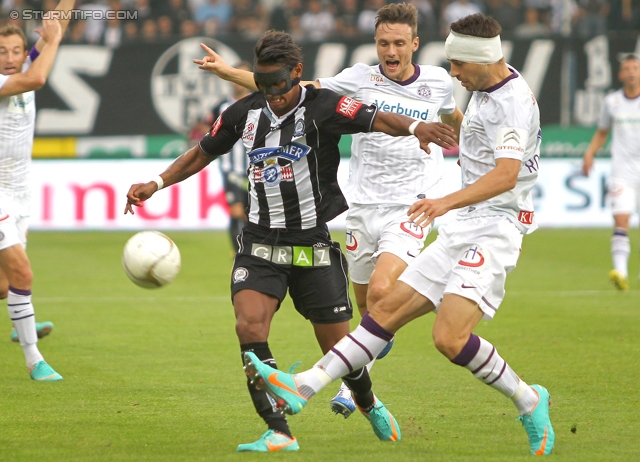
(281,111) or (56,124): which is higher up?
(281,111)

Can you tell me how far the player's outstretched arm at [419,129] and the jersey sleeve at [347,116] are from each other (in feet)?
0.16

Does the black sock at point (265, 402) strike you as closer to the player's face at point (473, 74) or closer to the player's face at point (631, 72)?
the player's face at point (473, 74)

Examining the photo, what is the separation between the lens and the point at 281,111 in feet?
18.3

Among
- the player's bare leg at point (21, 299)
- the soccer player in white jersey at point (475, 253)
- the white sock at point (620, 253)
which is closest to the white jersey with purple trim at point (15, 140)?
the player's bare leg at point (21, 299)

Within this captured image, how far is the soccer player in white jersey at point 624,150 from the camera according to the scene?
12.1 m

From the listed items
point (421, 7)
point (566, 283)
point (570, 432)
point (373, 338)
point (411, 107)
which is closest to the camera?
point (373, 338)

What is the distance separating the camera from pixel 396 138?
7148mm

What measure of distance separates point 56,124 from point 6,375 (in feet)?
41.1

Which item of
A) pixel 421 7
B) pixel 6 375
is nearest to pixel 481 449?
pixel 6 375

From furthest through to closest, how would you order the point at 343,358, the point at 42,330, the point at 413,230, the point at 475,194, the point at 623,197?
the point at 623,197 → the point at 42,330 → the point at 413,230 → the point at 343,358 → the point at 475,194

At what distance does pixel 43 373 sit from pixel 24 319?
45cm

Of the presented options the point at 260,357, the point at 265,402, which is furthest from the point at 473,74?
the point at 265,402

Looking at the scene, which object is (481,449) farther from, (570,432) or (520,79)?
(520,79)

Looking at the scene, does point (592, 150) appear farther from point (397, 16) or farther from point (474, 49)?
point (474, 49)
